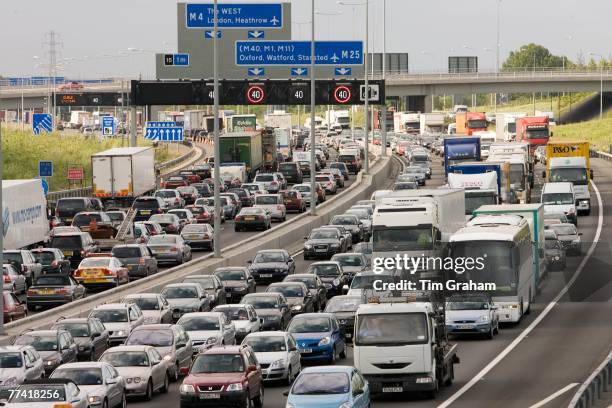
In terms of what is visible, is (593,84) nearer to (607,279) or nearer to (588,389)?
(607,279)

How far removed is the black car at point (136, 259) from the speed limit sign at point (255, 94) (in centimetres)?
3732

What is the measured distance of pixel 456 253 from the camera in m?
44.8

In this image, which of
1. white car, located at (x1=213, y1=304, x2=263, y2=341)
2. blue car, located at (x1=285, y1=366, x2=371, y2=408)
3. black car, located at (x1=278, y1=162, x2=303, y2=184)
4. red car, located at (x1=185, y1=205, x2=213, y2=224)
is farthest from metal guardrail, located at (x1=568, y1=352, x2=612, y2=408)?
black car, located at (x1=278, y1=162, x2=303, y2=184)

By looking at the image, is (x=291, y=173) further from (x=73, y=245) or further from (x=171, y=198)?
(x=73, y=245)

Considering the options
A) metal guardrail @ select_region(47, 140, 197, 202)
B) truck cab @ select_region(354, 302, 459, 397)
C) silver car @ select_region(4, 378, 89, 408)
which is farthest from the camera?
metal guardrail @ select_region(47, 140, 197, 202)

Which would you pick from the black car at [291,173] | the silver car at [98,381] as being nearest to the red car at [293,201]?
the black car at [291,173]

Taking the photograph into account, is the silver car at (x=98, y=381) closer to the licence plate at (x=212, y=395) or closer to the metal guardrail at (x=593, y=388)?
the licence plate at (x=212, y=395)

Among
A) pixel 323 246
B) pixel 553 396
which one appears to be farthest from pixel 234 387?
pixel 323 246

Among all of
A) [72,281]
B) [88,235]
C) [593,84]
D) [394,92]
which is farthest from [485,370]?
[593,84]

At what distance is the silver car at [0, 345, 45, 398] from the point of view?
3131 centimetres

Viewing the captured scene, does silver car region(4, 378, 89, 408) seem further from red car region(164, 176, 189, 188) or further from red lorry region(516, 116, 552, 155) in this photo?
red lorry region(516, 116, 552, 155)

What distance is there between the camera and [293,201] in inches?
3275

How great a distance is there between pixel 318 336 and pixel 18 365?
8.50 metres

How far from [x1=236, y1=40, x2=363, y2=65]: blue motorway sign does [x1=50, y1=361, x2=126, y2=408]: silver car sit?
6338 centimetres
